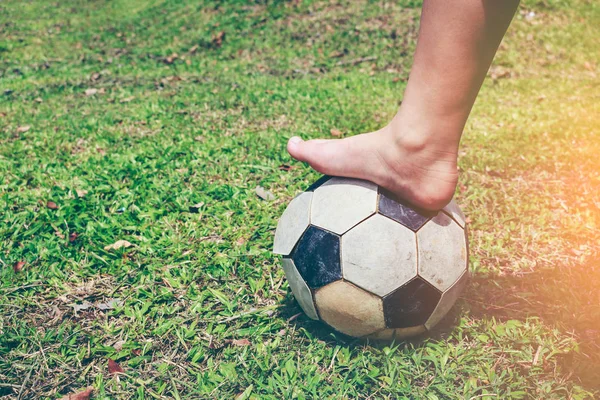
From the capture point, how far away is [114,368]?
7.22 ft

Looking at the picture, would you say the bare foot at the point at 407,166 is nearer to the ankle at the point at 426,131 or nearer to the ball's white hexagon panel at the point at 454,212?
the ankle at the point at 426,131

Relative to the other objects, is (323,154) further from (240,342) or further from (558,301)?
(558,301)

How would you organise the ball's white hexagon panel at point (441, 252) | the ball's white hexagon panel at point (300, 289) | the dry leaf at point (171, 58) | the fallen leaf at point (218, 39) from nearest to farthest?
1. the ball's white hexagon panel at point (441, 252)
2. the ball's white hexagon panel at point (300, 289)
3. the dry leaf at point (171, 58)
4. the fallen leaf at point (218, 39)

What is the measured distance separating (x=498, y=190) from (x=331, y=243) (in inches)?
85.6

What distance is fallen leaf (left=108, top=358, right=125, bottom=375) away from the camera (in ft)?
7.16

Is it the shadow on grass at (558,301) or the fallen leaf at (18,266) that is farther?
the fallen leaf at (18,266)

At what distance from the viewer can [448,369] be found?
2.15 m

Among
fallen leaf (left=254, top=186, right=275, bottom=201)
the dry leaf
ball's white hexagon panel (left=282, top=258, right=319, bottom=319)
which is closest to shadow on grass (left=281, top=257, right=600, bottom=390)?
ball's white hexagon panel (left=282, top=258, right=319, bottom=319)

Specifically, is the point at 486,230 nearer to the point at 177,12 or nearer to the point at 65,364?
the point at 65,364

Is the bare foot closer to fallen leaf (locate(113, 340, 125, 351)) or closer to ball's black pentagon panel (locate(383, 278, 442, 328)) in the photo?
ball's black pentagon panel (locate(383, 278, 442, 328))

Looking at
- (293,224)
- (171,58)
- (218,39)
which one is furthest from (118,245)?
(218,39)

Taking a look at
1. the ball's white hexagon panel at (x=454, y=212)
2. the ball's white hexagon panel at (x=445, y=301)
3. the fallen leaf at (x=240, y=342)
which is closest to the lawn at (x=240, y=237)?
the fallen leaf at (x=240, y=342)

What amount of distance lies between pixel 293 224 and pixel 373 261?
0.46 meters

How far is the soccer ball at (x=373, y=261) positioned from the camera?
2045 mm
